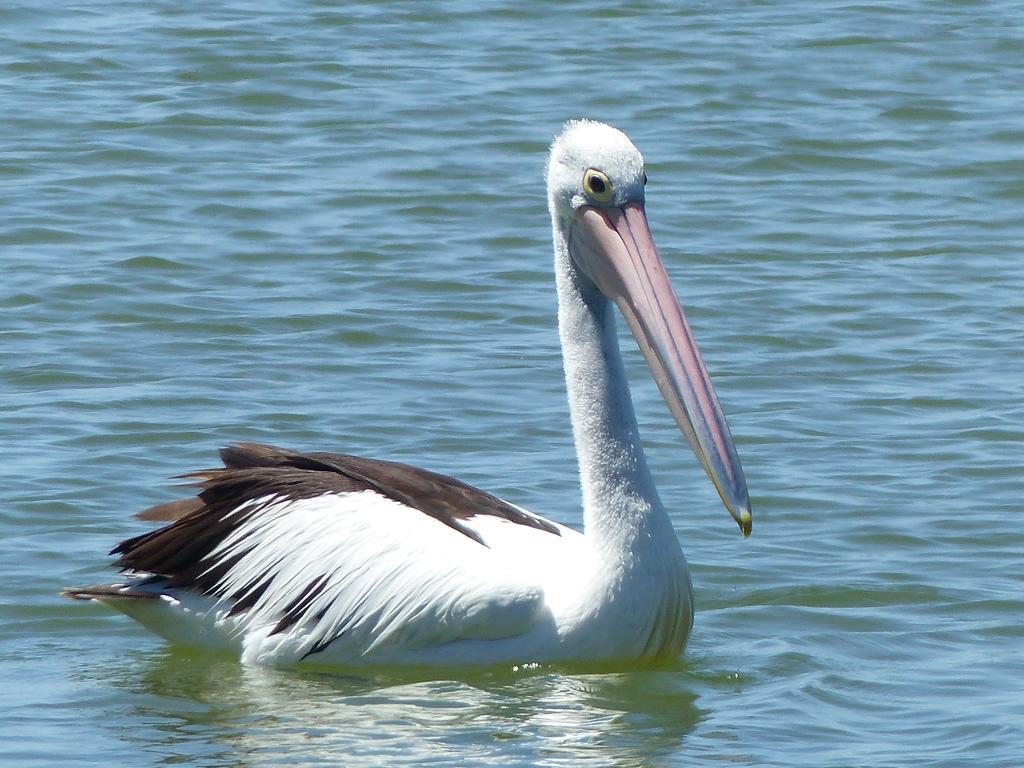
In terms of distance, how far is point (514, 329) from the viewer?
29.3 ft

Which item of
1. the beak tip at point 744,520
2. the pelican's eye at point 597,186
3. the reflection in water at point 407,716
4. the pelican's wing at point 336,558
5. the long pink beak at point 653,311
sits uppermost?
the pelican's eye at point 597,186

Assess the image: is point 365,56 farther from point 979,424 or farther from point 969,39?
point 979,424

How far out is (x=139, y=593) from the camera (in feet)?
19.6

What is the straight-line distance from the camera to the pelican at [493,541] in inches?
223

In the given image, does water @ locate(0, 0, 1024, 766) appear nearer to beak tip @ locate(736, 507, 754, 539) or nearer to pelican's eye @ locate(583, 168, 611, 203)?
beak tip @ locate(736, 507, 754, 539)

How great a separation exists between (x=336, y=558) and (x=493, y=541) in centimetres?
43

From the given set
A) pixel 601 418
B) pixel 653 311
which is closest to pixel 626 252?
pixel 653 311

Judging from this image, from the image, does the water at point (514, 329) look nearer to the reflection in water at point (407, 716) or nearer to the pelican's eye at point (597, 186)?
the reflection in water at point (407, 716)

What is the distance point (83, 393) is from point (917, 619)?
10.8ft

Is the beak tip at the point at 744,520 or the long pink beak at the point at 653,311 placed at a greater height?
the long pink beak at the point at 653,311

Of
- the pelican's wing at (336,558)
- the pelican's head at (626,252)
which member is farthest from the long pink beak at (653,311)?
the pelican's wing at (336,558)

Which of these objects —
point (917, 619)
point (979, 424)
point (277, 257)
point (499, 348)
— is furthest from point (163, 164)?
point (917, 619)

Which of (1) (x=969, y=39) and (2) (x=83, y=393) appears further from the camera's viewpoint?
(1) (x=969, y=39)

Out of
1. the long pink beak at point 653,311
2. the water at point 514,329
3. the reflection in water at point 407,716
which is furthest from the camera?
the water at point 514,329
